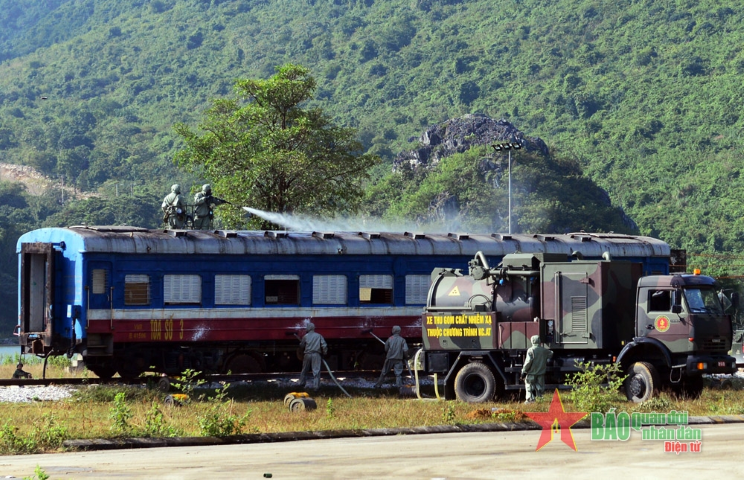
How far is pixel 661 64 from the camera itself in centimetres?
15462

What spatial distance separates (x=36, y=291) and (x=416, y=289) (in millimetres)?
9540

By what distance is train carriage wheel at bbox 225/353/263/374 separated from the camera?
28.9m

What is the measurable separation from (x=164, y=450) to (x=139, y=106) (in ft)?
620

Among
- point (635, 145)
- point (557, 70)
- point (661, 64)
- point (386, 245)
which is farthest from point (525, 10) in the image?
point (386, 245)

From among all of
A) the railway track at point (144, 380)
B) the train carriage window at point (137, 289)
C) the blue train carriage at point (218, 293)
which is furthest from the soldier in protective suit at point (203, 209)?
the railway track at point (144, 380)

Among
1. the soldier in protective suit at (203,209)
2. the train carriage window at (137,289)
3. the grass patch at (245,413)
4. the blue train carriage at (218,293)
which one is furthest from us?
the soldier in protective suit at (203,209)

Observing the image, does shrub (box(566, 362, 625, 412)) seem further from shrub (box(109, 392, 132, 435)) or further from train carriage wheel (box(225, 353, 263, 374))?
train carriage wheel (box(225, 353, 263, 374))

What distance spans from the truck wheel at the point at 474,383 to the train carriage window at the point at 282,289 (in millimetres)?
6219

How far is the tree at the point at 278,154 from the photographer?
4794cm

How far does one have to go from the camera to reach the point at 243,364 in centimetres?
2897

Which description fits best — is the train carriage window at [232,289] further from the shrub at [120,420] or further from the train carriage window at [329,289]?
the shrub at [120,420]

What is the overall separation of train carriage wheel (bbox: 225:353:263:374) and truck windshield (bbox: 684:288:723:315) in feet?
37.4

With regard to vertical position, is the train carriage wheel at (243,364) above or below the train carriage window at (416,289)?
below

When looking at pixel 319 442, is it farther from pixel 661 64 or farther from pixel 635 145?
pixel 661 64
